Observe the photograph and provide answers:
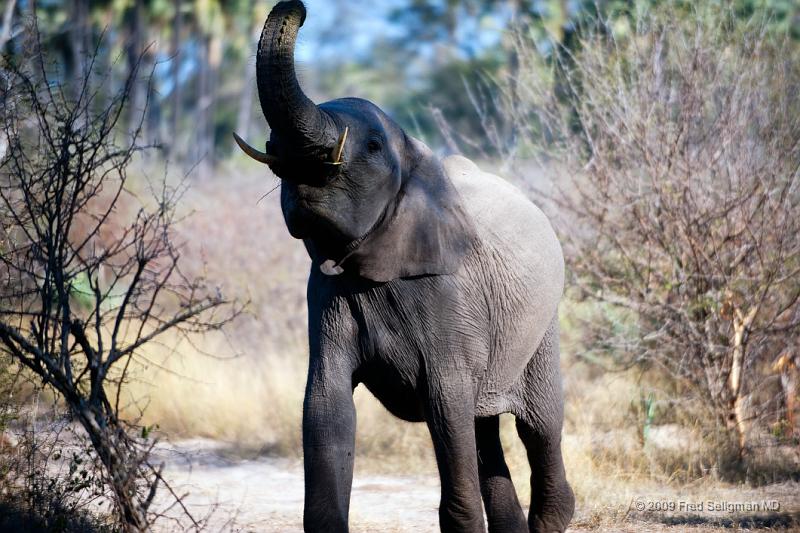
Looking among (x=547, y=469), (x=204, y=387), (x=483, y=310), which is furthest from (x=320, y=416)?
(x=204, y=387)

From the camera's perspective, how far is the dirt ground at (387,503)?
6.93 metres

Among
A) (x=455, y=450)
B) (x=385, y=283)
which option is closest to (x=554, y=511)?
(x=455, y=450)

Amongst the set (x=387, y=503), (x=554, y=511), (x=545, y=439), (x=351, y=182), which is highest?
(x=351, y=182)

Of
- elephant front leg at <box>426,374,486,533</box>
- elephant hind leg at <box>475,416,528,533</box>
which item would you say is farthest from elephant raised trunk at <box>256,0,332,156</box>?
elephant hind leg at <box>475,416,528,533</box>

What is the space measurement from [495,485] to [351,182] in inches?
89.4

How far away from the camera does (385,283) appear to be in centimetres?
478

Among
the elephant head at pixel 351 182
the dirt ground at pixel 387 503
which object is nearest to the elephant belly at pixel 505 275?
the elephant head at pixel 351 182

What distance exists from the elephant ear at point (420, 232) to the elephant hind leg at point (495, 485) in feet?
4.25

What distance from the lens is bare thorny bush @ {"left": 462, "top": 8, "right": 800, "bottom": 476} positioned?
8570mm

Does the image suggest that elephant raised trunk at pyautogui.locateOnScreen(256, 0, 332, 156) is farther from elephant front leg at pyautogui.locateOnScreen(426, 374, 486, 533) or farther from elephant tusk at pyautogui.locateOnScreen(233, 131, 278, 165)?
elephant front leg at pyautogui.locateOnScreen(426, 374, 486, 533)

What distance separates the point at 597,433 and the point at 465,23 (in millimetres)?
33137

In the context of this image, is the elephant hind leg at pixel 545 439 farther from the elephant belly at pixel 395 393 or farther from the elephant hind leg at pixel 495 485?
the elephant belly at pixel 395 393

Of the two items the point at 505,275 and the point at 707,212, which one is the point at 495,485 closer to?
the point at 505,275

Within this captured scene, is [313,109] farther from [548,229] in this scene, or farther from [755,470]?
[755,470]
